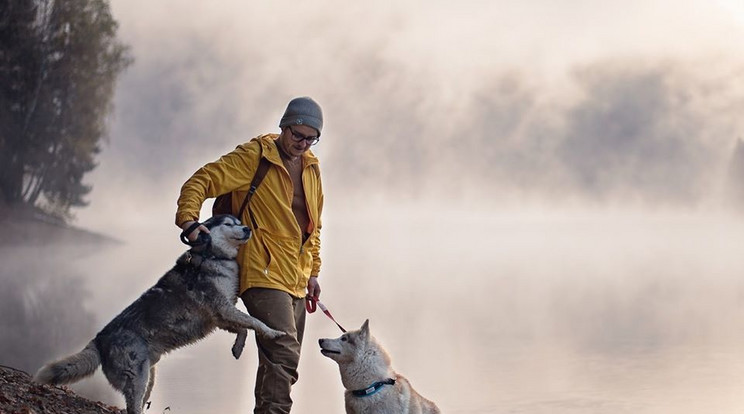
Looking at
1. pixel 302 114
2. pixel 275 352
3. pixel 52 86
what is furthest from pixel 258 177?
pixel 52 86

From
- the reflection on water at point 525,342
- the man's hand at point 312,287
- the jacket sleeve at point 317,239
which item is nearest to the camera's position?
the jacket sleeve at point 317,239

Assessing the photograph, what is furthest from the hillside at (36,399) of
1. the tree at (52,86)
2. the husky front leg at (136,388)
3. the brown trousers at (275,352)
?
the tree at (52,86)

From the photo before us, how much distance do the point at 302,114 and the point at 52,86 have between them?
104 feet

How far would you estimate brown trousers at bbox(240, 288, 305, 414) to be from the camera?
6.29 meters

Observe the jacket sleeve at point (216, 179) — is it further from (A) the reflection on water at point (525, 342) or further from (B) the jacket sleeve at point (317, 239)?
(A) the reflection on water at point (525, 342)

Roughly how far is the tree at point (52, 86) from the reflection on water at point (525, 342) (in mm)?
7122

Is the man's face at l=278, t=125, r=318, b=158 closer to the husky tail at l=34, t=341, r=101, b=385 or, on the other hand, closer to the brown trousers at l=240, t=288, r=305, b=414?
the brown trousers at l=240, t=288, r=305, b=414

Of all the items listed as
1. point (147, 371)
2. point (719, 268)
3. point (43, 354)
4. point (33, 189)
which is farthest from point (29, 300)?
point (719, 268)

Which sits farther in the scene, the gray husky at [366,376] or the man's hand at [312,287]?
the man's hand at [312,287]

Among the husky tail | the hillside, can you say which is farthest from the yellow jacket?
the hillside

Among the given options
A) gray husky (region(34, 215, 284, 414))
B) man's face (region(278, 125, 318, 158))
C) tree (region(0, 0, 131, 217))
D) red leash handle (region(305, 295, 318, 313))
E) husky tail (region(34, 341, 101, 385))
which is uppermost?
tree (region(0, 0, 131, 217))

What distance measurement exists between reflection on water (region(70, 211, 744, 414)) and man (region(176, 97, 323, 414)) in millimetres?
4202

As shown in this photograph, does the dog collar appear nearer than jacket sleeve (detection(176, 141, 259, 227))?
No

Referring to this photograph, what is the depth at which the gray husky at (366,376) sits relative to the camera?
6672 mm
